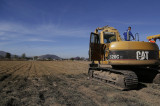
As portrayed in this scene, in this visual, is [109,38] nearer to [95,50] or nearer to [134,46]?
[95,50]

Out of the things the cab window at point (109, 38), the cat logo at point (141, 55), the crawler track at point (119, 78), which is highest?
the cab window at point (109, 38)

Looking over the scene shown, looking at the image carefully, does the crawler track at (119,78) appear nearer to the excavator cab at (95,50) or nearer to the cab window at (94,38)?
the excavator cab at (95,50)

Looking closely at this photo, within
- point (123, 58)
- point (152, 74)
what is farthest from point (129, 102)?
point (152, 74)

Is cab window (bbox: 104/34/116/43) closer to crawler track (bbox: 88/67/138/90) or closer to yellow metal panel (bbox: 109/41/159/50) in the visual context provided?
yellow metal panel (bbox: 109/41/159/50)

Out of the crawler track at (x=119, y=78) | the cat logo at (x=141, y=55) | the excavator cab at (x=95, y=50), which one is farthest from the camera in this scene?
the excavator cab at (x=95, y=50)

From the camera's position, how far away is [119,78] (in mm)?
6430

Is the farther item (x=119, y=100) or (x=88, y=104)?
(x=119, y=100)

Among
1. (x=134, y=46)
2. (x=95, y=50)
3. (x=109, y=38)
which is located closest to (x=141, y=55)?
(x=134, y=46)

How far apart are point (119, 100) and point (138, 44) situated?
3121mm

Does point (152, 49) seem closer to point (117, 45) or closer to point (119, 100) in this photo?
point (117, 45)

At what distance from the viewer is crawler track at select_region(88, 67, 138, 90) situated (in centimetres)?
596

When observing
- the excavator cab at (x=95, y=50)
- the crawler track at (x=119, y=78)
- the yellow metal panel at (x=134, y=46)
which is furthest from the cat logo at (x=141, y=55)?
the excavator cab at (x=95, y=50)

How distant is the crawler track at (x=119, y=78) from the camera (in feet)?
19.5

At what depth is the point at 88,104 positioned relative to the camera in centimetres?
439
